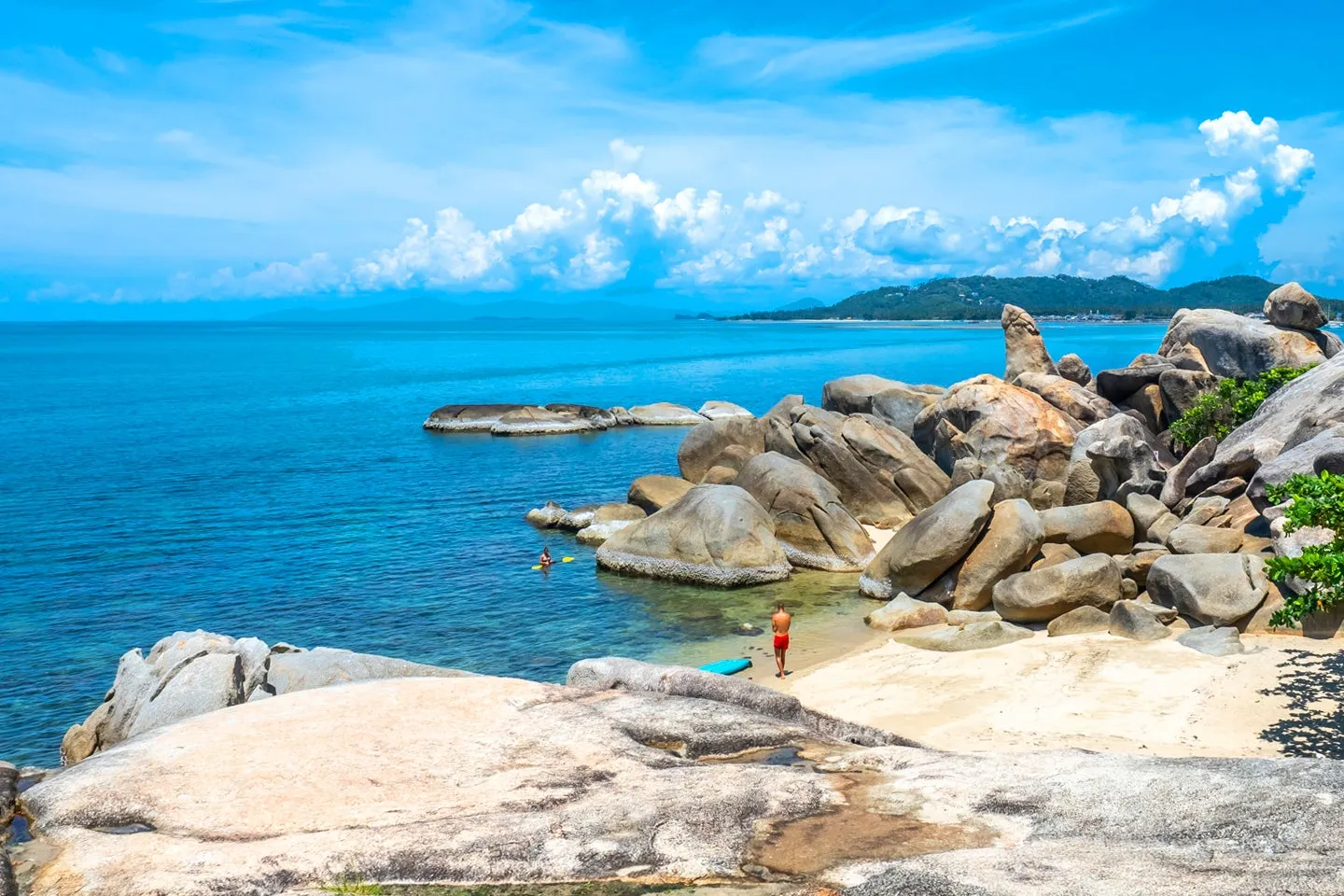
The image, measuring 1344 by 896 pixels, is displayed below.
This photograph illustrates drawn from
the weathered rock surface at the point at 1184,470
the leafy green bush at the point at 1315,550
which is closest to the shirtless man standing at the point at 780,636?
the leafy green bush at the point at 1315,550

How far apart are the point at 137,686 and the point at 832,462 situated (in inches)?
1051

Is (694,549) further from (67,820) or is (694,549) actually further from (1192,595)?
(67,820)

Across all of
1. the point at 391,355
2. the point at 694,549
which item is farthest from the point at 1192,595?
the point at 391,355

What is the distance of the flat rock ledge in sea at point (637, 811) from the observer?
9.92 meters

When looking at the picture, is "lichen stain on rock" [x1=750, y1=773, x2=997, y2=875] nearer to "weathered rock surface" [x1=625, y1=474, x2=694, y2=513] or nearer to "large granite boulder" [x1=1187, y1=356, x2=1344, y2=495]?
"large granite boulder" [x1=1187, y1=356, x2=1344, y2=495]

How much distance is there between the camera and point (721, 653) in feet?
90.2

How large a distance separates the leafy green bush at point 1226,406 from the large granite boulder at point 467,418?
5385 centimetres

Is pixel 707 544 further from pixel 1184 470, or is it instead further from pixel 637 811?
pixel 637 811

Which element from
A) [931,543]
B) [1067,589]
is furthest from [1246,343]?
[1067,589]

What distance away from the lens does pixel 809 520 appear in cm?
3581

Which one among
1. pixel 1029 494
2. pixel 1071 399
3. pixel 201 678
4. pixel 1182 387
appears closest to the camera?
pixel 201 678

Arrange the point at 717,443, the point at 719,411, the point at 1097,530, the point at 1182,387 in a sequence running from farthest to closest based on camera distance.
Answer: the point at 719,411 → the point at 717,443 → the point at 1182,387 → the point at 1097,530

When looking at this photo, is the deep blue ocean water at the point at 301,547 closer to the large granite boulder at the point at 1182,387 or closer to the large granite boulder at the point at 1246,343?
the large granite boulder at the point at 1182,387

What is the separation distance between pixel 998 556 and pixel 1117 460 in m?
8.25
